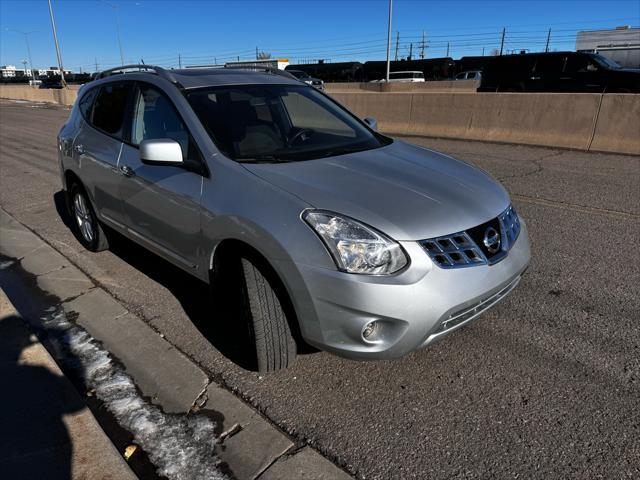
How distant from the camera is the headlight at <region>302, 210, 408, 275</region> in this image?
2.32m

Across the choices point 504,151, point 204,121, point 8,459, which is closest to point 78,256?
point 204,121

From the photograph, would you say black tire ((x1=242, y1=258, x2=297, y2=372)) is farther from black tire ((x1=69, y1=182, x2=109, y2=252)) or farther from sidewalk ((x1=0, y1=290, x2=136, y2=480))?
black tire ((x1=69, y1=182, x2=109, y2=252))

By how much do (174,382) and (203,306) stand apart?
985mm

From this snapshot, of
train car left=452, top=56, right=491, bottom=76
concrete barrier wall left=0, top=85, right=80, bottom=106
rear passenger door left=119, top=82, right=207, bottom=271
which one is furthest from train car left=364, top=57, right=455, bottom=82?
rear passenger door left=119, top=82, right=207, bottom=271

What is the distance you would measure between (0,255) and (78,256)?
88cm

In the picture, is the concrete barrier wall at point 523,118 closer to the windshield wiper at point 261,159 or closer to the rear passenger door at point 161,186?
the windshield wiper at point 261,159

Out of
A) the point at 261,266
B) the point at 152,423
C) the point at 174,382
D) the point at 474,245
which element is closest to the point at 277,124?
the point at 261,266

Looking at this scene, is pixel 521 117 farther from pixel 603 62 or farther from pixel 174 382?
pixel 174 382

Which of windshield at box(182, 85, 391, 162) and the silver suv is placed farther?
windshield at box(182, 85, 391, 162)

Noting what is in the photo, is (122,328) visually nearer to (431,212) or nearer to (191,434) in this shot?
(191,434)

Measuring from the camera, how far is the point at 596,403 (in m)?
2.57

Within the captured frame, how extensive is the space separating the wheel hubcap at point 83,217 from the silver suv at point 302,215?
0.92 meters

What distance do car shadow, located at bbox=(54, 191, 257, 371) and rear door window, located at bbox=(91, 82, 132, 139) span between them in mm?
1136

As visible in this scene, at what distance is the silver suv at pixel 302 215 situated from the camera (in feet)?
7.66
